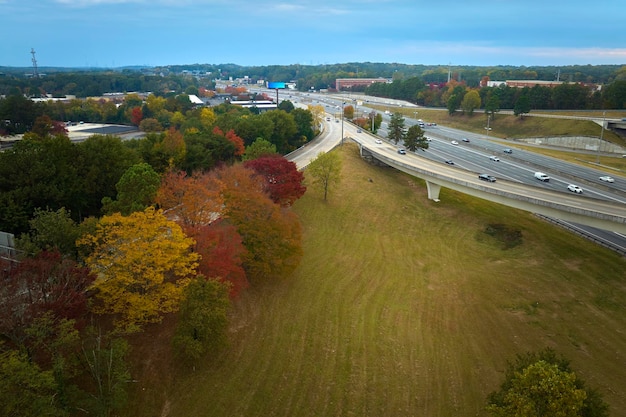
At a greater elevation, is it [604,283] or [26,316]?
[26,316]

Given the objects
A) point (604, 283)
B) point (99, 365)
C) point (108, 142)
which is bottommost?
point (604, 283)

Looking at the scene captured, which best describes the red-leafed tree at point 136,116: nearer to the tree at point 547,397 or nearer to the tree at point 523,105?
the tree at point 523,105

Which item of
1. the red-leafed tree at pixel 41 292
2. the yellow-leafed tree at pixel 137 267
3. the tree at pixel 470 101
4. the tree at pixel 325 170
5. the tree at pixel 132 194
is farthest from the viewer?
the tree at pixel 470 101

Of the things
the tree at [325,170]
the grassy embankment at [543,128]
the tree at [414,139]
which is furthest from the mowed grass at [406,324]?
the grassy embankment at [543,128]

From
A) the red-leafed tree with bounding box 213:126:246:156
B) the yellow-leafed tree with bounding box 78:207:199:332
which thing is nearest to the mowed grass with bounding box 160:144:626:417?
the yellow-leafed tree with bounding box 78:207:199:332

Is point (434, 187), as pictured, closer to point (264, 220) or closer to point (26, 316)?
point (264, 220)

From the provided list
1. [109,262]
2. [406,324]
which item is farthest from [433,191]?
[109,262]

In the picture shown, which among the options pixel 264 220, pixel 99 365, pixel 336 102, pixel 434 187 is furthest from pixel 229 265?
pixel 336 102

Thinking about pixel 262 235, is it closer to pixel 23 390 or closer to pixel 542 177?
pixel 23 390
